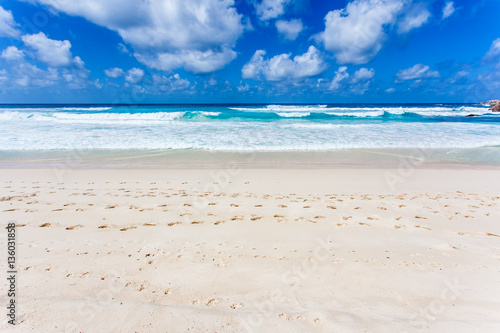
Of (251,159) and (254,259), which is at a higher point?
(251,159)

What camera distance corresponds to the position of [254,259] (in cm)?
357

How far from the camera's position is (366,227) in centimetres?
459

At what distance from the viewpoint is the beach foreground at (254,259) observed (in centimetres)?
259

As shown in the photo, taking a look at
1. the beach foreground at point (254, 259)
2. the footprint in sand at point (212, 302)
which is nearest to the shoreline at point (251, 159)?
the beach foreground at point (254, 259)

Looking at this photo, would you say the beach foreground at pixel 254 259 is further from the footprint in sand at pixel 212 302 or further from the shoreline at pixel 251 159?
the shoreline at pixel 251 159

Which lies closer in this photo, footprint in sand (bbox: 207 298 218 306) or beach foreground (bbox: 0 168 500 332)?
beach foreground (bbox: 0 168 500 332)

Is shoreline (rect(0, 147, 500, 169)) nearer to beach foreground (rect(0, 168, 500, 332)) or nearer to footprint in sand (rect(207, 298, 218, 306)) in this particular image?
beach foreground (rect(0, 168, 500, 332))

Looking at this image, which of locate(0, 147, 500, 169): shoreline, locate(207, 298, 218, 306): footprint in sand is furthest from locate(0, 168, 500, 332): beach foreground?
locate(0, 147, 500, 169): shoreline

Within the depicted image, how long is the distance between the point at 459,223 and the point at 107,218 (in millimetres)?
6683

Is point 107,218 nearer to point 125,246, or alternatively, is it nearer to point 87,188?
point 125,246

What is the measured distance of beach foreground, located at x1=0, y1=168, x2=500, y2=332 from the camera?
102 inches

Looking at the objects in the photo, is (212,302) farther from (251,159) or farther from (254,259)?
(251,159)

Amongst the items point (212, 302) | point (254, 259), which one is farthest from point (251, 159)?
point (212, 302)

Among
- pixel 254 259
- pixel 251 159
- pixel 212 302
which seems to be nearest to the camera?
pixel 212 302
